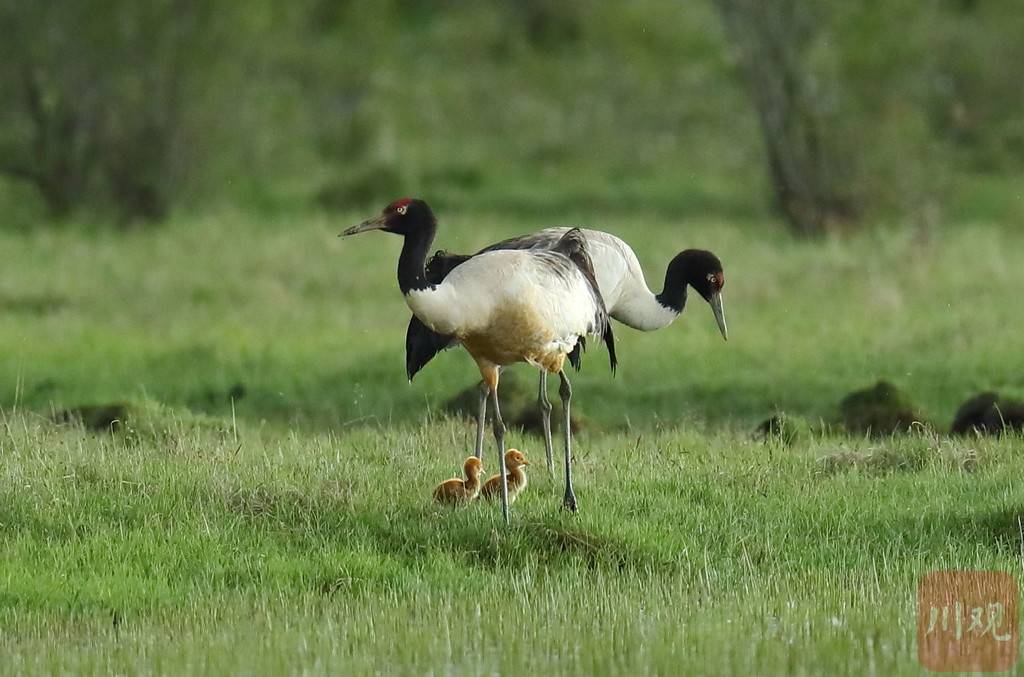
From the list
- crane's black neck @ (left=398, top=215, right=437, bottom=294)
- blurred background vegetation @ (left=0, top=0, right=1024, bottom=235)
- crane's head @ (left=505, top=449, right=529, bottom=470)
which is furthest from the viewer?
blurred background vegetation @ (left=0, top=0, right=1024, bottom=235)

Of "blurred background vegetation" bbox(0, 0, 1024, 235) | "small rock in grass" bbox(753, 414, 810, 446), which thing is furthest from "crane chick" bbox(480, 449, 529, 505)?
"blurred background vegetation" bbox(0, 0, 1024, 235)

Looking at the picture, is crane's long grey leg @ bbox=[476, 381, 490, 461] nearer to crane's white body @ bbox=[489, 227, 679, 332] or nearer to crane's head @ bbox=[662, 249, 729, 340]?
crane's white body @ bbox=[489, 227, 679, 332]

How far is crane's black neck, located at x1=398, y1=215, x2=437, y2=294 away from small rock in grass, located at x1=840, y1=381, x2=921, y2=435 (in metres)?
3.93

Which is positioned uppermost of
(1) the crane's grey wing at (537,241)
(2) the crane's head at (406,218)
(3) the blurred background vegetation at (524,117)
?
(3) the blurred background vegetation at (524,117)

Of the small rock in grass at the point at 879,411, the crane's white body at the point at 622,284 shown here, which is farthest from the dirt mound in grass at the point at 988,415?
the crane's white body at the point at 622,284

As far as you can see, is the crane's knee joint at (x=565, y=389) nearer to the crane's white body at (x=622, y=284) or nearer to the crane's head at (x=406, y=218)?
the crane's white body at (x=622, y=284)

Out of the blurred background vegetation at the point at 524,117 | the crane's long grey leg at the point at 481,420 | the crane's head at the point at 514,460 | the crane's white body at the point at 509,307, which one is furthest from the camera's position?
the blurred background vegetation at the point at 524,117

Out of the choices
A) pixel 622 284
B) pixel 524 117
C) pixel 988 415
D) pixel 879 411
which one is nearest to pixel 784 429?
pixel 879 411

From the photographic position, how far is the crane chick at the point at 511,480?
29.6 feet

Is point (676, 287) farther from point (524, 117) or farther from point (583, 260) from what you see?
point (524, 117)

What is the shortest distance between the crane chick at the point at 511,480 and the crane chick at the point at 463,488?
11 centimetres

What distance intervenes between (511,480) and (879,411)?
353 cm

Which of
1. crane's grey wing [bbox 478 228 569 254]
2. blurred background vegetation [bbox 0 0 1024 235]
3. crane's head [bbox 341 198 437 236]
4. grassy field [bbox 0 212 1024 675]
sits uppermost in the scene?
blurred background vegetation [bbox 0 0 1024 235]

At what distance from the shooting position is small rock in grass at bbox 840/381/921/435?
37.9 ft
